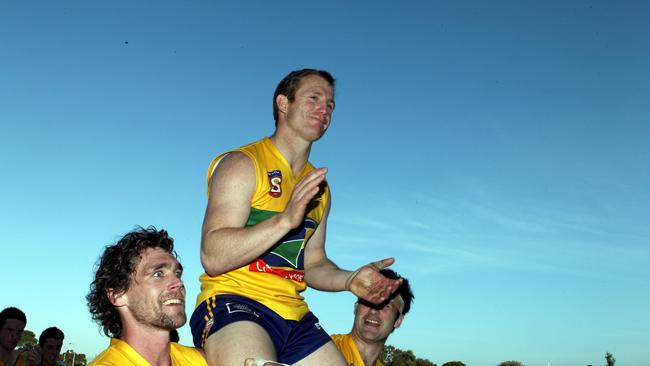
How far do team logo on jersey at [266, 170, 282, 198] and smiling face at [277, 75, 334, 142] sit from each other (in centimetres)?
39

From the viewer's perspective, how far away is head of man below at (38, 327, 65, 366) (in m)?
13.9

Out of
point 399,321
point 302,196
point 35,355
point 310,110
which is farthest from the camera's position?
point 35,355

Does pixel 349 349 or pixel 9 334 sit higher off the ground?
pixel 9 334

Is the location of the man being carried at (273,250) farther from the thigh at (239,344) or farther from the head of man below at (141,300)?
the head of man below at (141,300)

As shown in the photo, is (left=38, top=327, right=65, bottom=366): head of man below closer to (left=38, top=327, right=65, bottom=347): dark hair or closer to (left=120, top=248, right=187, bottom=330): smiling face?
(left=38, top=327, right=65, bottom=347): dark hair

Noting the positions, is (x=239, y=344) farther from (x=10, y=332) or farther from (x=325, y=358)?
(x=10, y=332)

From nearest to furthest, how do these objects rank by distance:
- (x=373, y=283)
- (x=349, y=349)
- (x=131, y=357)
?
(x=131, y=357), (x=373, y=283), (x=349, y=349)

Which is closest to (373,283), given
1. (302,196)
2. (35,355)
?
(302,196)

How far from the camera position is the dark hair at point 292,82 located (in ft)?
17.9

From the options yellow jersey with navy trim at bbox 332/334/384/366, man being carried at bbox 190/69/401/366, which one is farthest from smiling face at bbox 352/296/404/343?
man being carried at bbox 190/69/401/366

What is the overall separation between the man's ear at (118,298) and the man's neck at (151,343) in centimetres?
28

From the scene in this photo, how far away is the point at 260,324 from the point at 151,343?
2.71ft

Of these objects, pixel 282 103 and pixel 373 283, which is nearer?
pixel 373 283

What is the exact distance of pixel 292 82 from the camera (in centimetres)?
552
